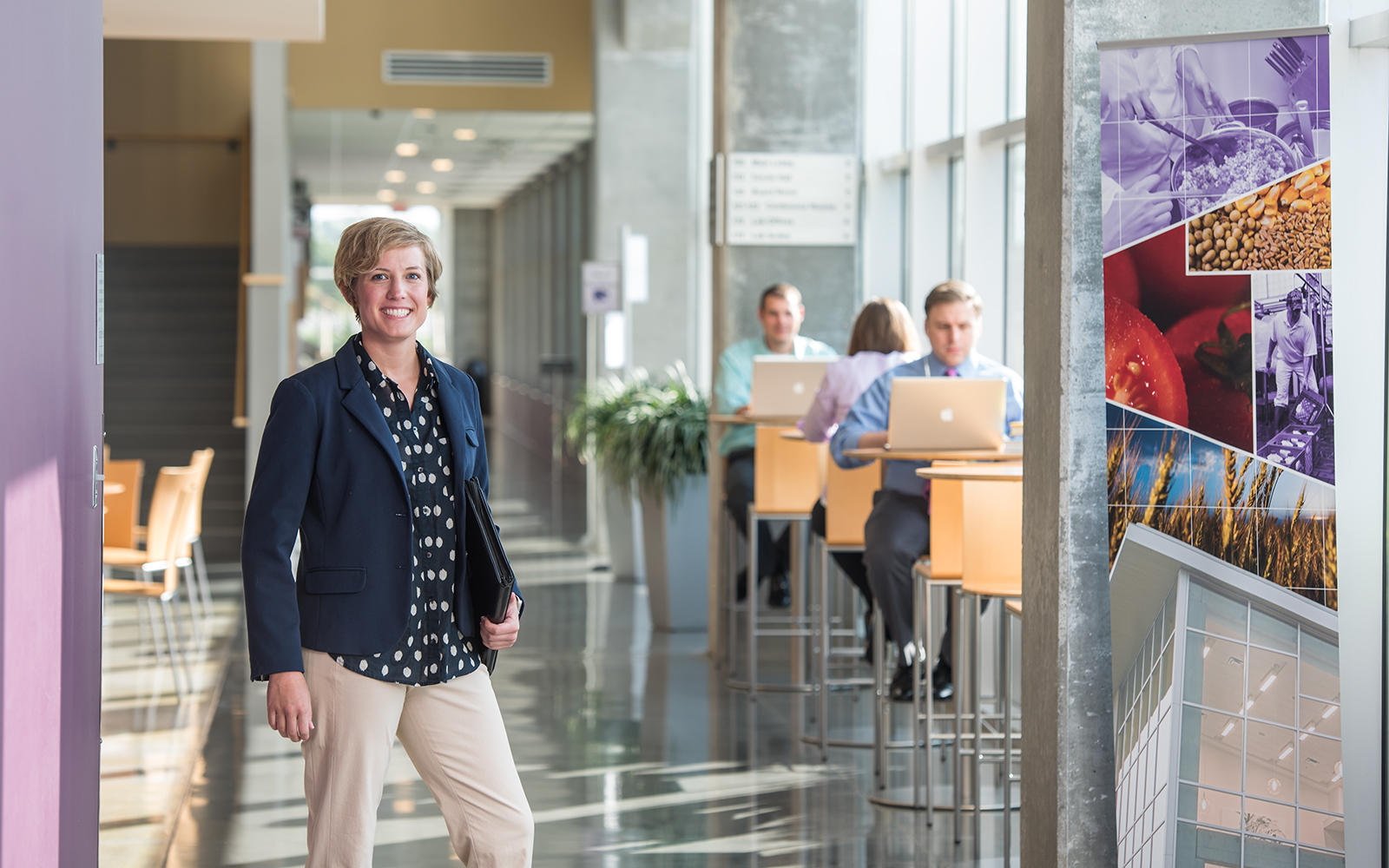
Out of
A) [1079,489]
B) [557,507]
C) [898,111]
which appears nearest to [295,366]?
[557,507]

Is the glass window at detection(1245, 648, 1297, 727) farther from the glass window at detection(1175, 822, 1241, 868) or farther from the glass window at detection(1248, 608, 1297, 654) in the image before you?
the glass window at detection(1175, 822, 1241, 868)

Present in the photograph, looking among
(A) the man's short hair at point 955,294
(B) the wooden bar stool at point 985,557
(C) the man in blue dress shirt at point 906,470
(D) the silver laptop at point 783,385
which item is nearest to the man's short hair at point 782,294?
(D) the silver laptop at point 783,385

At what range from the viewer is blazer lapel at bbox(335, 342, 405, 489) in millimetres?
2443

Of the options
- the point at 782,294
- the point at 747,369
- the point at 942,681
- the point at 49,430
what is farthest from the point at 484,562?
the point at 747,369

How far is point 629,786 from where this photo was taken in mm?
4797

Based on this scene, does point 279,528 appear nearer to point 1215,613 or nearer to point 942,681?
point 1215,613

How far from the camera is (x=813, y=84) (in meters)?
7.10

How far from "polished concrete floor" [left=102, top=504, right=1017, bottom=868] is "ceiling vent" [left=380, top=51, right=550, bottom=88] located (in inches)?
291

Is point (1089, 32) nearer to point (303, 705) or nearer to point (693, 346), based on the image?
point (303, 705)

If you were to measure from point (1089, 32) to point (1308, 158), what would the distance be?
0.49 m

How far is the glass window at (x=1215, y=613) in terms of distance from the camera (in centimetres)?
283

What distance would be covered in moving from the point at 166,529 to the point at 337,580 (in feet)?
13.4

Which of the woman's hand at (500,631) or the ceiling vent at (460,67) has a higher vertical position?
the ceiling vent at (460,67)

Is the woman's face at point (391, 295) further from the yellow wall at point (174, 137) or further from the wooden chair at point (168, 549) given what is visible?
the yellow wall at point (174, 137)
